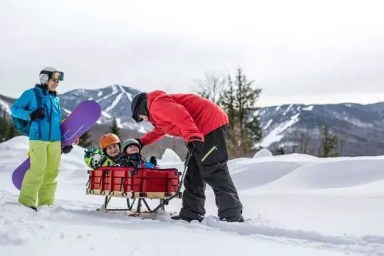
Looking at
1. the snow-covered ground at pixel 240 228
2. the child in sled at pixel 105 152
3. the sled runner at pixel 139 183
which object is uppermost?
the child in sled at pixel 105 152

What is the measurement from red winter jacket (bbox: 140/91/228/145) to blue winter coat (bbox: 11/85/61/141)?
57.7 inches

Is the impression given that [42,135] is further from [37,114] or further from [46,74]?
[46,74]

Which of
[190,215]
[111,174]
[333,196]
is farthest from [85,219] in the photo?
[333,196]

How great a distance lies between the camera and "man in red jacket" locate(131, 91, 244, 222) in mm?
5289

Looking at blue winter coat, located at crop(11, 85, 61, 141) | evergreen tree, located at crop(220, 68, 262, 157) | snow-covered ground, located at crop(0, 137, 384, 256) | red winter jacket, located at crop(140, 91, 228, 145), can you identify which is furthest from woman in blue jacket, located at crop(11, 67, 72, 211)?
evergreen tree, located at crop(220, 68, 262, 157)

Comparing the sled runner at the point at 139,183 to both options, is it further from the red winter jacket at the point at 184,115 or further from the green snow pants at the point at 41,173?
the green snow pants at the point at 41,173

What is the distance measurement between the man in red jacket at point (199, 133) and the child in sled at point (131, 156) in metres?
0.70

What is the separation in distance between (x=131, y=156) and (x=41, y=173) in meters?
1.17

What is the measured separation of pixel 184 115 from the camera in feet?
17.1

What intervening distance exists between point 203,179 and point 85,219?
1.52 metres

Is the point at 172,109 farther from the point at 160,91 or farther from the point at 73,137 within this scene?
the point at 73,137

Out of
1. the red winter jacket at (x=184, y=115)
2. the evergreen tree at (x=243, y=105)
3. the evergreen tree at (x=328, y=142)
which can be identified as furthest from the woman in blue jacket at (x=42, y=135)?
the evergreen tree at (x=328, y=142)

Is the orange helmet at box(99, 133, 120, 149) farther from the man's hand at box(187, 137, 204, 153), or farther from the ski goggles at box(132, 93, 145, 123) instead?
Result: the man's hand at box(187, 137, 204, 153)

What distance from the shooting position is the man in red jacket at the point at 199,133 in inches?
208
